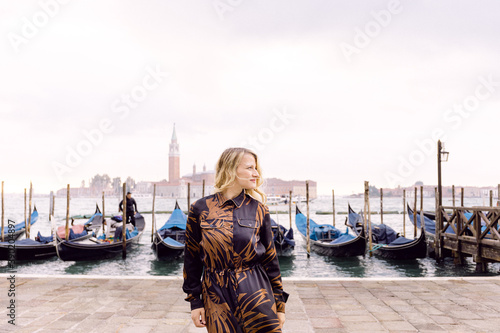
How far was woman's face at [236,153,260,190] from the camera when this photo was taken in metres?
1.40

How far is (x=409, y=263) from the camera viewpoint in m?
10.7

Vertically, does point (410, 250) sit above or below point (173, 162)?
below

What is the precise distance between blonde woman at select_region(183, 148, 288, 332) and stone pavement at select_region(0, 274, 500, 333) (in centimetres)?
187

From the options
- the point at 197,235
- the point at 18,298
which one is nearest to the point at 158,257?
the point at 18,298

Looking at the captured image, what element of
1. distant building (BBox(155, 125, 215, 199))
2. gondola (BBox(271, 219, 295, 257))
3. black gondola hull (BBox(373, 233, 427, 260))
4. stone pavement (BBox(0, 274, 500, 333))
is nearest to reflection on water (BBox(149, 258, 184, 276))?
gondola (BBox(271, 219, 295, 257))

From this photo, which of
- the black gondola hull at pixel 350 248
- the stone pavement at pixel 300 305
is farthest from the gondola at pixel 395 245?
the stone pavement at pixel 300 305

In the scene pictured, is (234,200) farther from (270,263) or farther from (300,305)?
(300,305)

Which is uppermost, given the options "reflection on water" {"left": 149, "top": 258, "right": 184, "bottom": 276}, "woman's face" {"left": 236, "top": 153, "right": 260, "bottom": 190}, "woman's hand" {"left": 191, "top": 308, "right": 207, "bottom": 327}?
"woman's face" {"left": 236, "top": 153, "right": 260, "bottom": 190}

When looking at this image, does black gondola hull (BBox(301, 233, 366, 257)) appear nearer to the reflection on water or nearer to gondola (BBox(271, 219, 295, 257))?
gondola (BBox(271, 219, 295, 257))

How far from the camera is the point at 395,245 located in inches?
436

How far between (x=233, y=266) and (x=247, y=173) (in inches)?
12.3

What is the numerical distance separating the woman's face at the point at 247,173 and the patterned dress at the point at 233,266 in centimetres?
5

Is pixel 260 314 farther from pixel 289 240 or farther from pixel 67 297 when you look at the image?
pixel 289 240

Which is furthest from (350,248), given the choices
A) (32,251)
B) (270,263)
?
(270,263)
